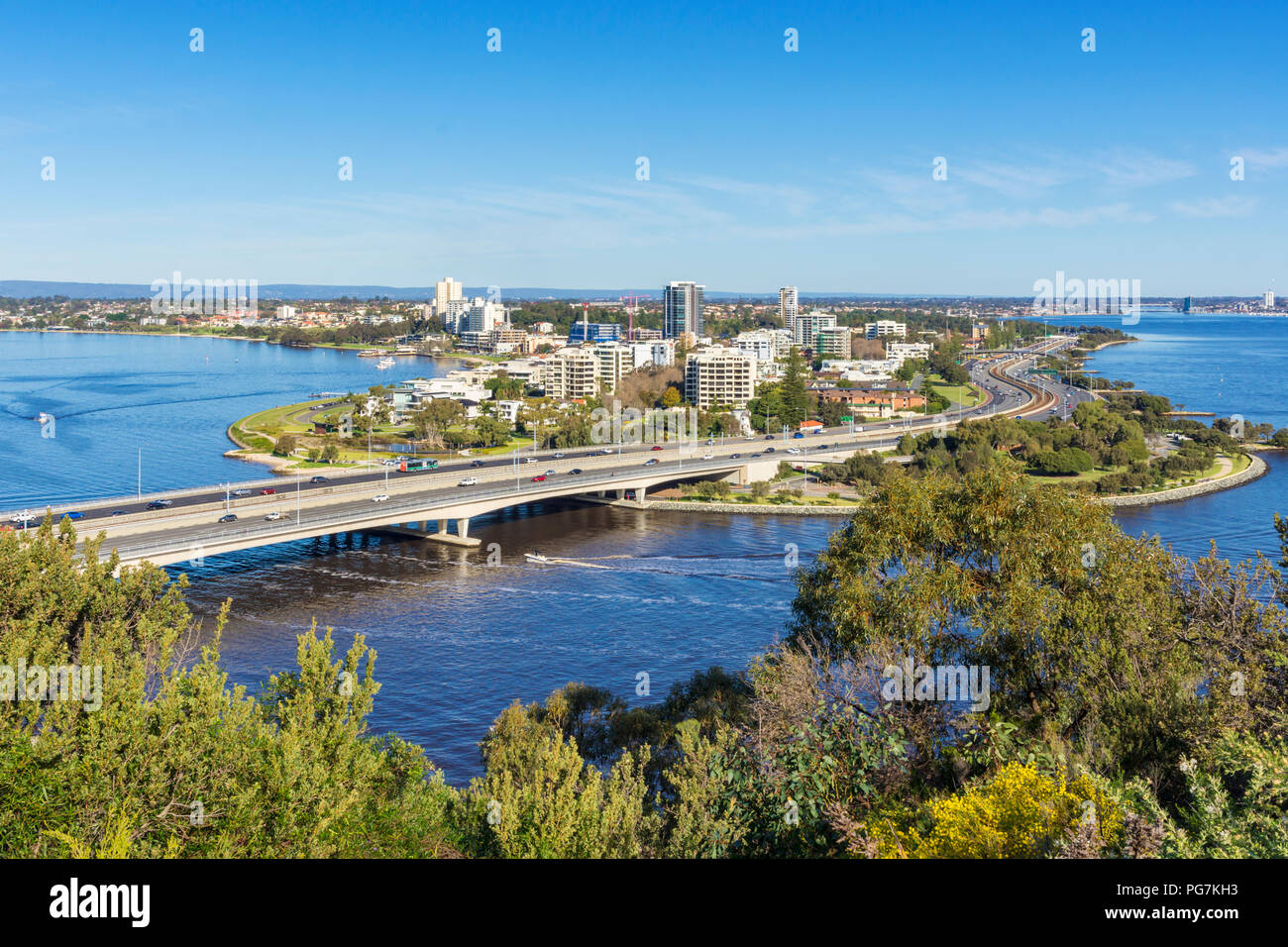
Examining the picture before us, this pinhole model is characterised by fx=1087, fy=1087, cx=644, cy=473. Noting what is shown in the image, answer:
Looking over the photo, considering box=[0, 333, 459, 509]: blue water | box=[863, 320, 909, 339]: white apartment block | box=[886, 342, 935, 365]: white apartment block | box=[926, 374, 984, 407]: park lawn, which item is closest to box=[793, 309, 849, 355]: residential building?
box=[863, 320, 909, 339]: white apartment block

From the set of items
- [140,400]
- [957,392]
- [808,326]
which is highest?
[808,326]

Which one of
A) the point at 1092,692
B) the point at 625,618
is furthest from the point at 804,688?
the point at 625,618

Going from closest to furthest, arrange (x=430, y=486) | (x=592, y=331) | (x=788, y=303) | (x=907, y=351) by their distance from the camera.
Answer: (x=430, y=486) < (x=907, y=351) < (x=592, y=331) < (x=788, y=303)

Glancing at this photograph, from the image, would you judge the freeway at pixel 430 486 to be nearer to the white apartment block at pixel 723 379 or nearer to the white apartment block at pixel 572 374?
the white apartment block at pixel 723 379

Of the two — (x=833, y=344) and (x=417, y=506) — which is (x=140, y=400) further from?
(x=833, y=344)

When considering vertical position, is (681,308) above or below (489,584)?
above

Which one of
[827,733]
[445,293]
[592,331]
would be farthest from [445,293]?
[827,733]

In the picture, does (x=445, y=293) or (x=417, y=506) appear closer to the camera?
(x=417, y=506)
